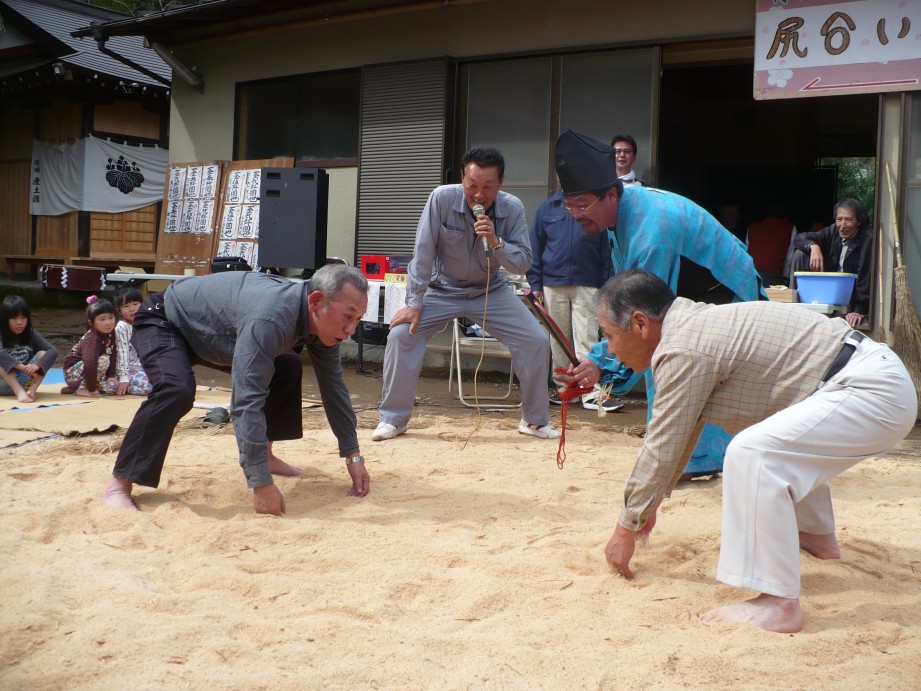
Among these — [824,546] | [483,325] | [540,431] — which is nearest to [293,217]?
[483,325]

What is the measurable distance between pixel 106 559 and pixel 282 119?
6.30 metres

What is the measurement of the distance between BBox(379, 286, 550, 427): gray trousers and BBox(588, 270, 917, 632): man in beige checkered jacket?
2274 mm

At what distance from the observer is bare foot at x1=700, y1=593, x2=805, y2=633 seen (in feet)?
6.98

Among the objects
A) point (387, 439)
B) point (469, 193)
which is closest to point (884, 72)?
point (469, 193)

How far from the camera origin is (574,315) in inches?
230

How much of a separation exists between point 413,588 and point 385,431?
2.18 meters

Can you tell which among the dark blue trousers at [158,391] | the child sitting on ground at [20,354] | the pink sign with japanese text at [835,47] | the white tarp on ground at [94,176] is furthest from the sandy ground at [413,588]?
the white tarp on ground at [94,176]

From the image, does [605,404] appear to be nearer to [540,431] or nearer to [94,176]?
[540,431]

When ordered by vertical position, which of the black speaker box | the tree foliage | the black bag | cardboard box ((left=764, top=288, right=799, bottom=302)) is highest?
the tree foliage

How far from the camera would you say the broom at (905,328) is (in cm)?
515

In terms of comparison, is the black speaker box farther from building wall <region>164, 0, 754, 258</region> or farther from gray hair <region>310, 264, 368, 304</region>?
gray hair <region>310, 264, 368, 304</region>

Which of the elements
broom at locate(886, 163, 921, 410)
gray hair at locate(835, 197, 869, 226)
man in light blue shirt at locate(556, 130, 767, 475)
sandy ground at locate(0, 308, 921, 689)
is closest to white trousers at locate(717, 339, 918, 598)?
sandy ground at locate(0, 308, 921, 689)

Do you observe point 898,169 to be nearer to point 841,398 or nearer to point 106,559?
point 841,398

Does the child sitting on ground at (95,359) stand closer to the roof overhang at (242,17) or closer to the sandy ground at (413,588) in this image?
the sandy ground at (413,588)
